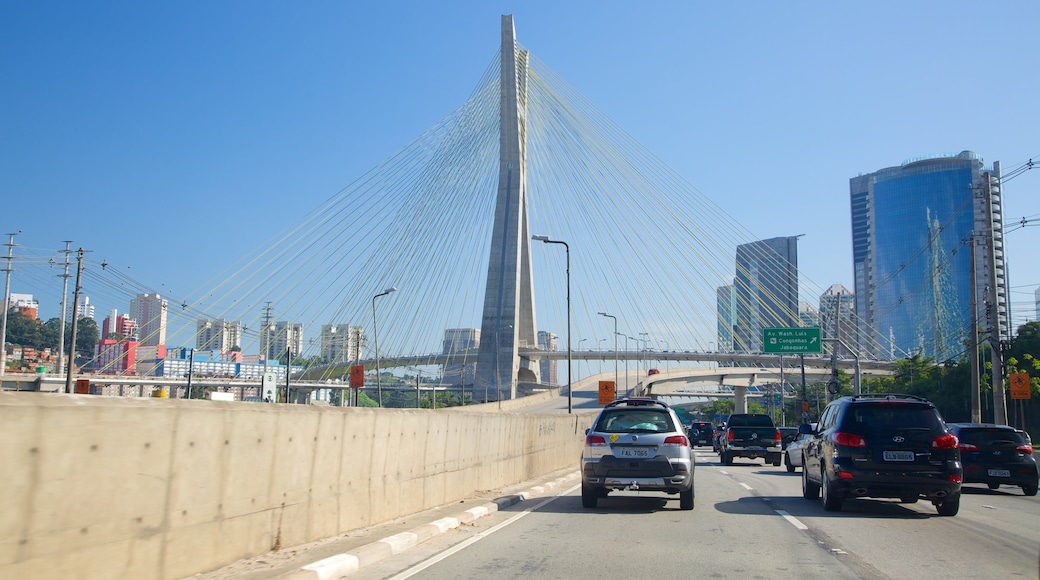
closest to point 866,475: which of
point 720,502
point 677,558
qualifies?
point 720,502

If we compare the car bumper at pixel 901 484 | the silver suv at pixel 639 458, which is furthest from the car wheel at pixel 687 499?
the car bumper at pixel 901 484

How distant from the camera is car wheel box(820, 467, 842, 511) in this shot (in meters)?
13.5

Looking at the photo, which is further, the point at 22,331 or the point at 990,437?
the point at 22,331

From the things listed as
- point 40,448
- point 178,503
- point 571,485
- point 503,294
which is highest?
point 503,294

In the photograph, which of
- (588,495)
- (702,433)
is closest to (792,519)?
(588,495)

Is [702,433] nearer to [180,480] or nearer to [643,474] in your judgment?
[643,474]

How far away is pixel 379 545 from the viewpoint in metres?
9.18

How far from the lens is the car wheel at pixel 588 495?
14.2 meters

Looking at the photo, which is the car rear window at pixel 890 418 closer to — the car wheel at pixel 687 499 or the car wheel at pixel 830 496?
the car wheel at pixel 830 496

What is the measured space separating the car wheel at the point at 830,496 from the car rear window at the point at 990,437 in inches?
298

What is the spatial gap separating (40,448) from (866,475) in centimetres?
1137

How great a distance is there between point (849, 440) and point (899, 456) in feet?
2.42

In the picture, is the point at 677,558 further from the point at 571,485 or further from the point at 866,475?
the point at 571,485

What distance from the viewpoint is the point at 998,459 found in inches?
A: 761
